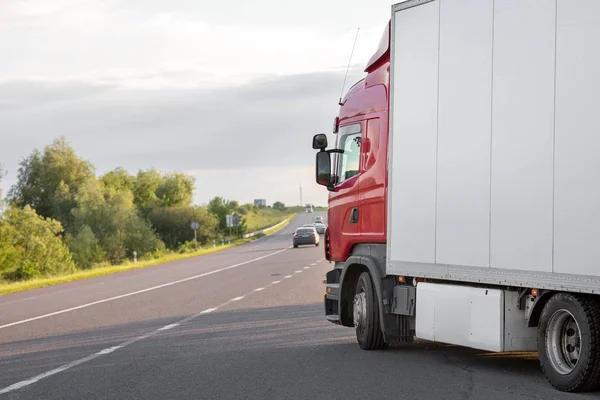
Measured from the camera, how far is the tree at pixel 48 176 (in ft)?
380

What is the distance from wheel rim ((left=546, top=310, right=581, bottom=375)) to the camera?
8.32 meters

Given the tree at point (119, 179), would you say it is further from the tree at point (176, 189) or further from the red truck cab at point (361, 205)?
the red truck cab at point (361, 205)

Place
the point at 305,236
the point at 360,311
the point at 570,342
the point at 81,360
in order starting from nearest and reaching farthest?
the point at 570,342, the point at 81,360, the point at 360,311, the point at 305,236

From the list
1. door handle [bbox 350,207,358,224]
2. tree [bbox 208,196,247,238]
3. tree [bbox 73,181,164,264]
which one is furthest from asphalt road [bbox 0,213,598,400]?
tree [bbox 208,196,247,238]

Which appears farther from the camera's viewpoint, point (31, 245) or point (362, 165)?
point (31, 245)

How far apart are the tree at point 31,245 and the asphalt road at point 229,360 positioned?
165ft

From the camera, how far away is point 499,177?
29.5ft

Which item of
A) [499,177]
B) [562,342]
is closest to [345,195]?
[499,177]

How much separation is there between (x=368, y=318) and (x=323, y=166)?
2.34m

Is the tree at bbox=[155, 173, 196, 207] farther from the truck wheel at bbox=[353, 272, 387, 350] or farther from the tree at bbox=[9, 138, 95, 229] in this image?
the truck wheel at bbox=[353, 272, 387, 350]

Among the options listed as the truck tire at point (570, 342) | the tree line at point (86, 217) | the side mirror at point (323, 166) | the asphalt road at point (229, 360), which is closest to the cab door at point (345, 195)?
the side mirror at point (323, 166)

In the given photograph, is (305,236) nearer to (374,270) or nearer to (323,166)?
(323,166)

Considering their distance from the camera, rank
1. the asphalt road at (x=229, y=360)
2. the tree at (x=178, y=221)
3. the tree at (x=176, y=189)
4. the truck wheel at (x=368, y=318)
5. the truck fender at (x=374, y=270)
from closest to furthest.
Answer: the asphalt road at (x=229, y=360) < the truck fender at (x=374, y=270) < the truck wheel at (x=368, y=318) < the tree at (x=178, y=221) < the tree at (x=176, y=189)

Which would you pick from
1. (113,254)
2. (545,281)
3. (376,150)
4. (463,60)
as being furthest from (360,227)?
(113,254)
